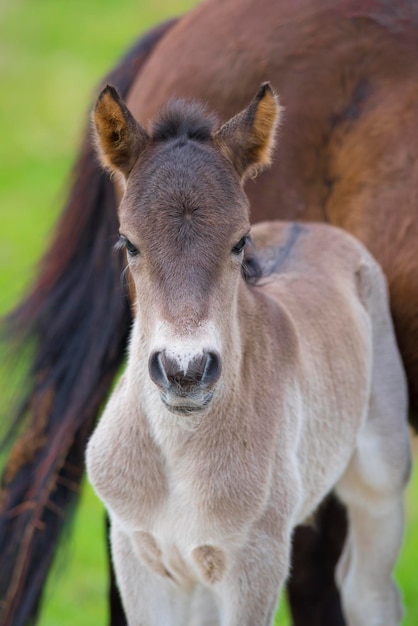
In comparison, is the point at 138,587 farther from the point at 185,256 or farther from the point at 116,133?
the point at 116,133

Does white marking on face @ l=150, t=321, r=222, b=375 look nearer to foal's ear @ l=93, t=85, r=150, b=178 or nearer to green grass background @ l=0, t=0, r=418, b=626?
foal's ear @ l=93, t=85, r=150, b=178

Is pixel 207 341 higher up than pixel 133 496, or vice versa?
pixel 207 341

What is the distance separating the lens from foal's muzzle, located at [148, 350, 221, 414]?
2705 mm

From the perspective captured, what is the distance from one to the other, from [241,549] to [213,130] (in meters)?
1.04

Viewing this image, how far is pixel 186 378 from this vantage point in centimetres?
271

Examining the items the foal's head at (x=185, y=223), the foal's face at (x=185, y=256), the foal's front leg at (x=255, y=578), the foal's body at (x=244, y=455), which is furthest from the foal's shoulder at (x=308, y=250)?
the foal's front leg at (x=255, y=578)

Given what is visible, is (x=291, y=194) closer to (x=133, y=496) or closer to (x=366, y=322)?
(x=366, y=322)

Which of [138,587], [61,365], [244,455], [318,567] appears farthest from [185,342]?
[318,567]

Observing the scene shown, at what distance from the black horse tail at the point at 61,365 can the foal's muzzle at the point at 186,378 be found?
167cm

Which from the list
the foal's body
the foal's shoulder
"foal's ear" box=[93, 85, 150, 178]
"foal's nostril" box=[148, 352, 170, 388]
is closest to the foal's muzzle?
"foal's nostril" box=[148, 352, 170, 388]

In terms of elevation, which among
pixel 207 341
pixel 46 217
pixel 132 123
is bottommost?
pixel 46 217

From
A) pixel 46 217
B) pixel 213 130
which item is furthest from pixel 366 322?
pixel 46 217

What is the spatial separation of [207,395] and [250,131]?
0.70m

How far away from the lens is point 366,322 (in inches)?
150
